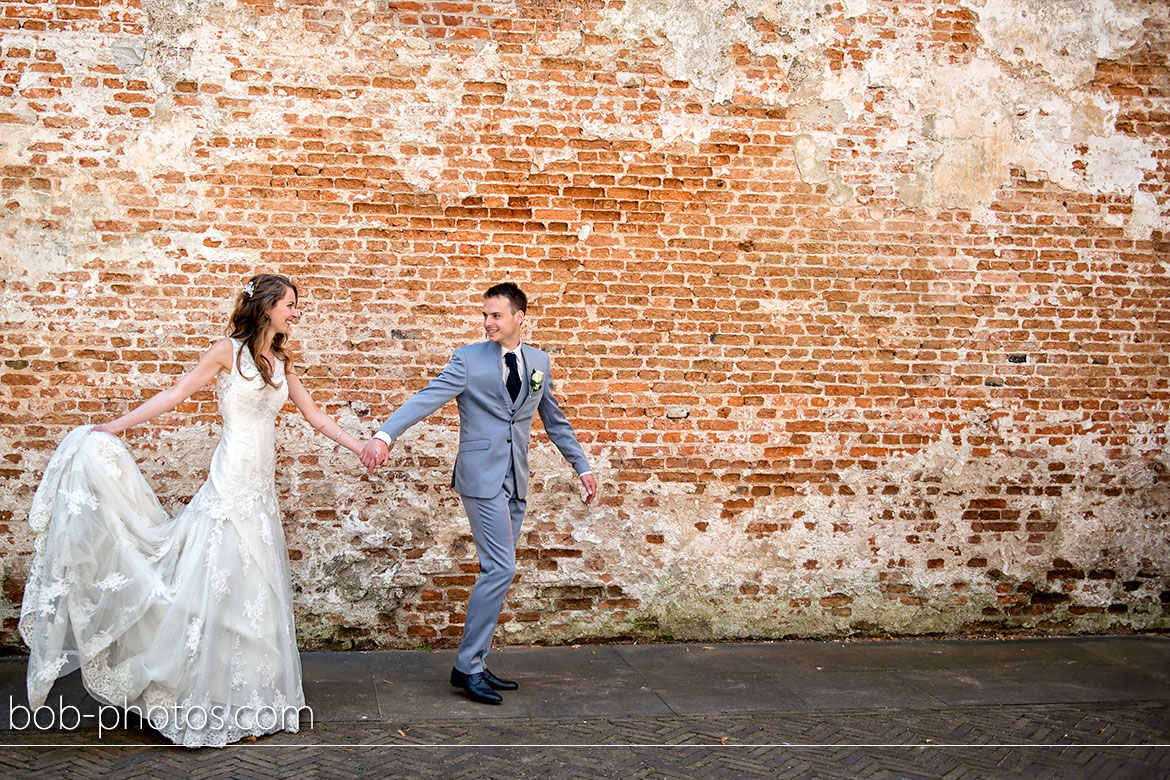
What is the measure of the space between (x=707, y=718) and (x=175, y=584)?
2.54m

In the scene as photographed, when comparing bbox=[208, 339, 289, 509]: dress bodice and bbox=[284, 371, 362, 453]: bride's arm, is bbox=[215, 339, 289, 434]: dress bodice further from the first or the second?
bbox=[284, 371, 362, 453]: bride's arm

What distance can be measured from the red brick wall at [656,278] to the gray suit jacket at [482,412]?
90 cm

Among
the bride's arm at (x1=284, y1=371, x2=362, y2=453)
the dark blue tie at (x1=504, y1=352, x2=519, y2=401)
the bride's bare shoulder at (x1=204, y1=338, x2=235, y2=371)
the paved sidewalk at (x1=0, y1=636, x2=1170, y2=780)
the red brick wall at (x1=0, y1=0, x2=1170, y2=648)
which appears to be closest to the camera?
the paved sidewalk at (x1=0, y1=636, x2=1170, y2=780)

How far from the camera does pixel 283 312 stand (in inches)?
190

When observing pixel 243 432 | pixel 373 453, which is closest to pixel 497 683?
pixel 373 453

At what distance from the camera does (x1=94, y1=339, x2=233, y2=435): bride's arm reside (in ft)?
15.1

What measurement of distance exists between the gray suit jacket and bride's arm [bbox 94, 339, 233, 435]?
0.83 metres

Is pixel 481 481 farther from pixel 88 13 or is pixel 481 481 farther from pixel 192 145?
pixel 88 13

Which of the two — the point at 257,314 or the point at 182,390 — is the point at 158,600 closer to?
the point at 182,390

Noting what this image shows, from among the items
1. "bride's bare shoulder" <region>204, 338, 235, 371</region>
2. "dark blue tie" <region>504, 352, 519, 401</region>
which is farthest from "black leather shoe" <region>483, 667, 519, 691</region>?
"bride's bare shoulder" <region>204, 338, 235, 371</region>

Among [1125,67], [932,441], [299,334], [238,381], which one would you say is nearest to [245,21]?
[299,334]

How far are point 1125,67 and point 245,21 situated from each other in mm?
5433

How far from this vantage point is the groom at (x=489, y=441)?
5.10m

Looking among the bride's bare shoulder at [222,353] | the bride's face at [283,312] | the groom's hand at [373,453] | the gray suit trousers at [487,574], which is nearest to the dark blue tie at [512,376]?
the gray suit trousers at [487,574]
